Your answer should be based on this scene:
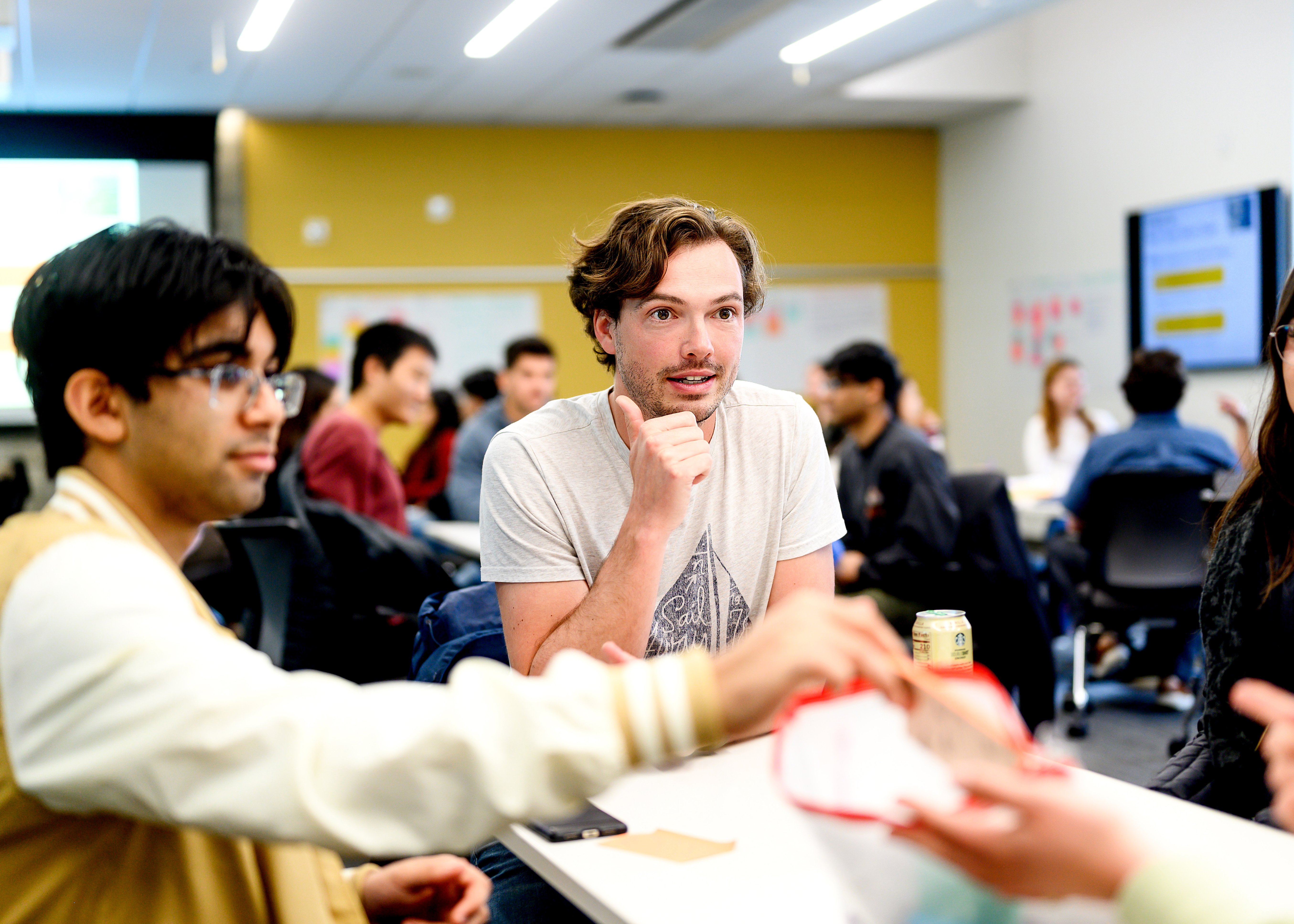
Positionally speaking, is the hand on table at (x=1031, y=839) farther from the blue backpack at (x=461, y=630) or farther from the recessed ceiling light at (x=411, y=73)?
the recessed ceiling light at (x=411, y=73)

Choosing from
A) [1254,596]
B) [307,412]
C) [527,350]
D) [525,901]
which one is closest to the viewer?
[525,901]

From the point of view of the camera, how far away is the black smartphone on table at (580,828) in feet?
4.18

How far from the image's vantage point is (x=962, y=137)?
8.96 meters

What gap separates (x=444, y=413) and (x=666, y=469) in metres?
5.20

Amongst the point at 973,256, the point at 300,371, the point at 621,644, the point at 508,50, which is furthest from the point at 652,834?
the point at 973,256

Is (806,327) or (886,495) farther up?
(806,327)

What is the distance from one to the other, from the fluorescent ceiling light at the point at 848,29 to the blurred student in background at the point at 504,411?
78.3 inches

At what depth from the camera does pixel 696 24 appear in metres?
6.16

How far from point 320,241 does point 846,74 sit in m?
3.53

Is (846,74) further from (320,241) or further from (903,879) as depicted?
(903,879)

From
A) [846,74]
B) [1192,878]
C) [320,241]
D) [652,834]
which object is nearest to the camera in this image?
[1192,878]

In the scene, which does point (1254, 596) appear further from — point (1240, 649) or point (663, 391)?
point (663, 391)

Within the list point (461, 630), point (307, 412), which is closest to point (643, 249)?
point (461, 630)

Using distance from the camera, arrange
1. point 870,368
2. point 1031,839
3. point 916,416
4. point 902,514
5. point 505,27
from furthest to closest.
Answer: point 916,416
point 505,27
point 870,368
point 902,514
point 1031,839
